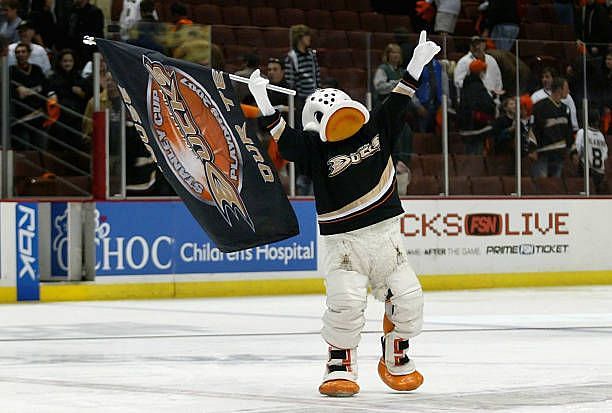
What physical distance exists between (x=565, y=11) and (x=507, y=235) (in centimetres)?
566

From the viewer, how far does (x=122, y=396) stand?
23.3ft

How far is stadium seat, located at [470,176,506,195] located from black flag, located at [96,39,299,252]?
26.7 ft

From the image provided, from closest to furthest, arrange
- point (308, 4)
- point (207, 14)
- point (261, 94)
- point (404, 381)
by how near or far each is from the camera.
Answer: point (404, 381), point (261, 94), point (207, 14), point (308, 4)

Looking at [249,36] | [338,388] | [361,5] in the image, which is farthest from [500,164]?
[338,388]

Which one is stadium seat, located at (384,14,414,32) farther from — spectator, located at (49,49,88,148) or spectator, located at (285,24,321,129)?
spectator, located at (49,49,88,148)

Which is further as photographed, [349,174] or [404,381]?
[349,174]

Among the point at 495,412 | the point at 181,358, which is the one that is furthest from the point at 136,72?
the point at 495,412

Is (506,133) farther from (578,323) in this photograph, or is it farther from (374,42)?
(578,323)

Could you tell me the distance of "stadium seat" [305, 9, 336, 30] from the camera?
20705 mm

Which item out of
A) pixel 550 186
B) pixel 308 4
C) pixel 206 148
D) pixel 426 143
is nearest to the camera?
pixel 206 148

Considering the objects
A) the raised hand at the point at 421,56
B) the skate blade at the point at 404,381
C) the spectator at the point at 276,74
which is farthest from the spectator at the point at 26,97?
the skate blade at the point at 404,381

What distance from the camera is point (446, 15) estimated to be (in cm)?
2102

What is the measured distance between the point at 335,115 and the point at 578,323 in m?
5.16

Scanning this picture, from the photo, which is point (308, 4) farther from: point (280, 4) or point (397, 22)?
point (397, 22)
